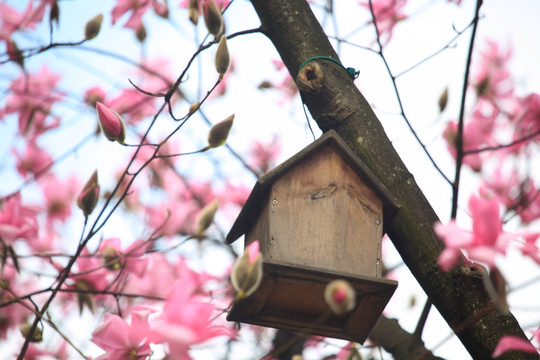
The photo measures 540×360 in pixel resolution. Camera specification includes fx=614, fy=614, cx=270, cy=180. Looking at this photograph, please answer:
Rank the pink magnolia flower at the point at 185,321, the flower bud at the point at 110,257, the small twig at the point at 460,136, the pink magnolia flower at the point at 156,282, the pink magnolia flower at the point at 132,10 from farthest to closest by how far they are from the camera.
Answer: the pink magnolia flower at the point at 156,282 < the pink magnolia flower at the point at 132,10 < the flower bud at the point at 110,257 < the small twig at the point at 460,136 < the pink magnolia flower at the point at 185,321

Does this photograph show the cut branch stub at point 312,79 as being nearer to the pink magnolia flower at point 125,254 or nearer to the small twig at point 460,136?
the small twig at point 460,136

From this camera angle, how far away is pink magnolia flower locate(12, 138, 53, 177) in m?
2.38

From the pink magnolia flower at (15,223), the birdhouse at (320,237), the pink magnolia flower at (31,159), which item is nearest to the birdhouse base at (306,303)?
the birdhouse at (320,237)

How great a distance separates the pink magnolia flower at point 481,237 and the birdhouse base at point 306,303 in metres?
0.36

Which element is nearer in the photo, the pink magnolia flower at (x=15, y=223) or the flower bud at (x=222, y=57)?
the flower bud at (x=222, y=57)

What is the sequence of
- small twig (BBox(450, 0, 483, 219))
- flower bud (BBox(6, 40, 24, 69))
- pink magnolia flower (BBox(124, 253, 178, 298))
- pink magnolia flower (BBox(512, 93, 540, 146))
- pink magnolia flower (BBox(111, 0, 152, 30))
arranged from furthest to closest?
pink magnolia flower (BBox(124, 253, 178, 298)) → pink magnolia flower (BBox(111, 0, 152, 30)) → flower bud (BBox(6, 40, 24, 69)) → pink magnolia flower (BBox(512, 93, 540, 146)) → small twig (BBox(450, 0, 483, 219))

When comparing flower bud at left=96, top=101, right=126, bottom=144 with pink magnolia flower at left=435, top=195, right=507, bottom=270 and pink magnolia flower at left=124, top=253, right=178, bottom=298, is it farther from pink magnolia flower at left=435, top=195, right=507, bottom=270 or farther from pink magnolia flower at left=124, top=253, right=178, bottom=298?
pink magnolia flower at left=124, top=253, right=178, bottom=298

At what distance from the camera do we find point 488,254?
35.5 inches

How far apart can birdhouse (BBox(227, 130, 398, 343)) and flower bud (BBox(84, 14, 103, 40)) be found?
2.16 feet

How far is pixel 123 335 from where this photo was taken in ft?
3.58

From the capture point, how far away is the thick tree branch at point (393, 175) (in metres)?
1.25

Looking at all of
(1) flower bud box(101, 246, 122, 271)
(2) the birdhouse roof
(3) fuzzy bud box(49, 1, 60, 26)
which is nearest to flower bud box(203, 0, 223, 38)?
(2) the birdhouse roof

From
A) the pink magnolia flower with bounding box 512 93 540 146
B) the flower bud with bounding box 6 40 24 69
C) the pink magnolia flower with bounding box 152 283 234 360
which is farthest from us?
the flower bud with bounding box 6 40 24 69

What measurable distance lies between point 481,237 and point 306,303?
0.53m
